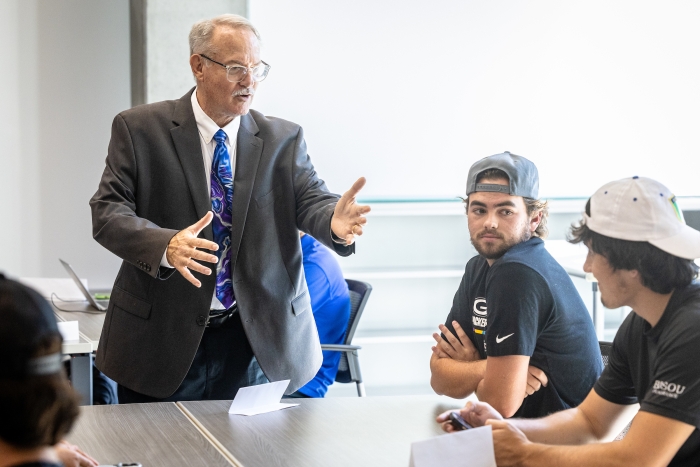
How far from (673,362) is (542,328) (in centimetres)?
63

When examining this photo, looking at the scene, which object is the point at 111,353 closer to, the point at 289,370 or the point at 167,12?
the point at 289,370

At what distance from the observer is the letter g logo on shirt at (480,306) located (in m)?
2.33

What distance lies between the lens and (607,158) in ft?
18.2

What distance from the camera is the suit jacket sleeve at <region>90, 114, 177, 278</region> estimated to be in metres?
2.14

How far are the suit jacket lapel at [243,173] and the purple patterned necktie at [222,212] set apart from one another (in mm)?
34

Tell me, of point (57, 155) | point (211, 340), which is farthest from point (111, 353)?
point (57, 155)

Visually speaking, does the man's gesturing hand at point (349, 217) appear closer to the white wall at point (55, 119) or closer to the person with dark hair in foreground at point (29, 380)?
the person with dark hair in foreground at point (29, 380)

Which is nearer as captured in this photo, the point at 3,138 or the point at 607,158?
the point at 3,138

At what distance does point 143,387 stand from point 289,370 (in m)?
0.43

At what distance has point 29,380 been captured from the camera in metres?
0.91

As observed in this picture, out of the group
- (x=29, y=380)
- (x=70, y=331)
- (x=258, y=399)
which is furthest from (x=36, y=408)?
(x=70, y=331)

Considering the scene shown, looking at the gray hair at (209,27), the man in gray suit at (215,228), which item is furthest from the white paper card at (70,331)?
the gray hair at (209,27)

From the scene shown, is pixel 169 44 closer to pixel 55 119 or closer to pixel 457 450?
pixel 55 119

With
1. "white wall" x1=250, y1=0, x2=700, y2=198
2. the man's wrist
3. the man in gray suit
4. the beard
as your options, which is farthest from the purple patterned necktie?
"white wall" x1=250, y1=0, x2=700, y2=198
